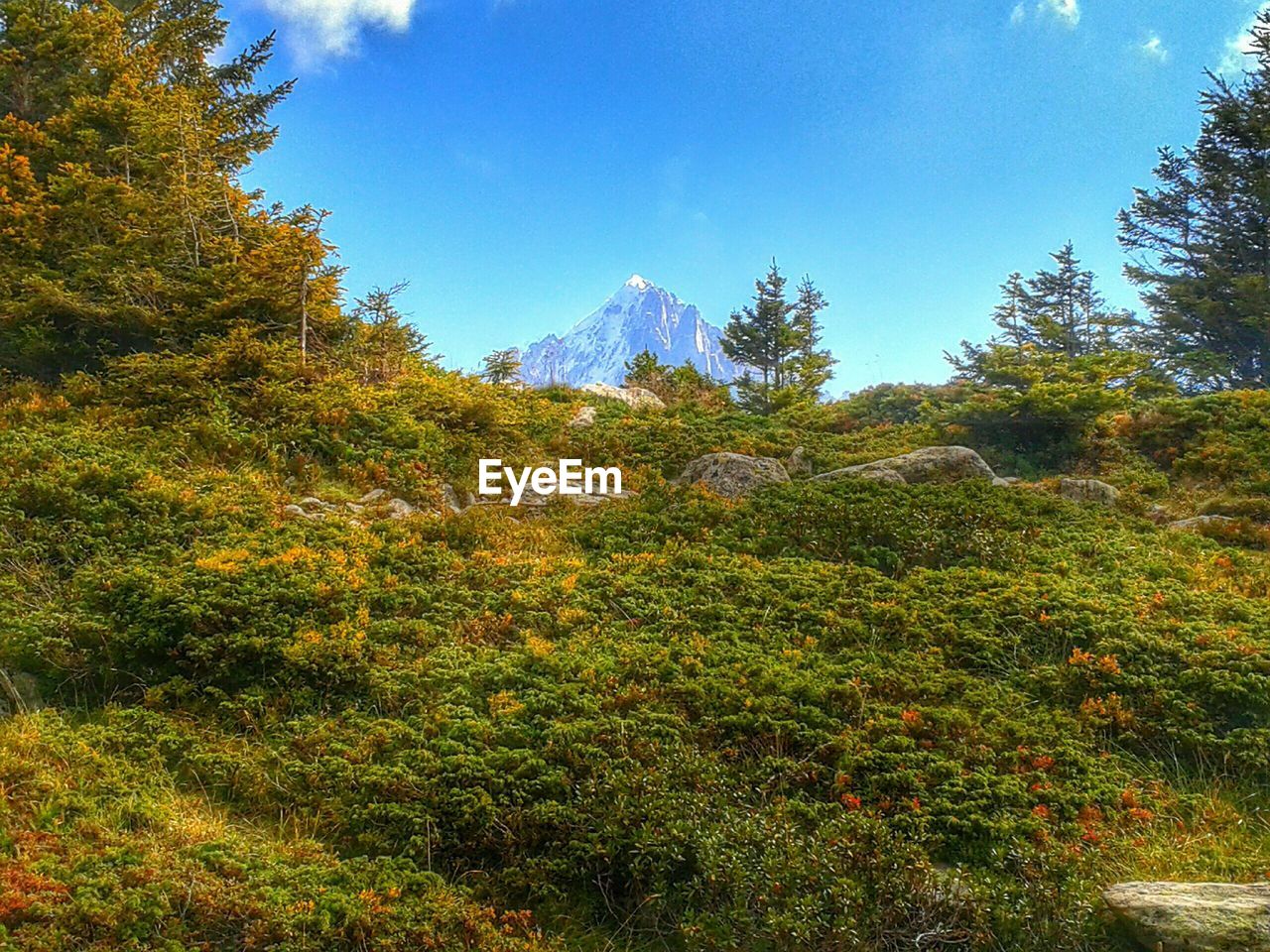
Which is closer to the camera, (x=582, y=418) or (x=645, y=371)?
(x=582, y=418)

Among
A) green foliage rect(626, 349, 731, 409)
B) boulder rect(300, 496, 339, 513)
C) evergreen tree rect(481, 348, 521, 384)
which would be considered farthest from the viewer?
green foliage rect(626, 349, 731, 409)

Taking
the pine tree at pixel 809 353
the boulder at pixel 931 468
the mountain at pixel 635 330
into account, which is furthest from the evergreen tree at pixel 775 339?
the mountain at pixel 635 330

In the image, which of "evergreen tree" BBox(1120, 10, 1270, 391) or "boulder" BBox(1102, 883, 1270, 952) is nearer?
"boulder" BBox(1102, 883, 1270, 952)

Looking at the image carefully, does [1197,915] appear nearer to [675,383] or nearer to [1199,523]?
[1199,523]

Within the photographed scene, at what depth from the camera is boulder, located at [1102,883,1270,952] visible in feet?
11.1

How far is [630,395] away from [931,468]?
29.9 feet

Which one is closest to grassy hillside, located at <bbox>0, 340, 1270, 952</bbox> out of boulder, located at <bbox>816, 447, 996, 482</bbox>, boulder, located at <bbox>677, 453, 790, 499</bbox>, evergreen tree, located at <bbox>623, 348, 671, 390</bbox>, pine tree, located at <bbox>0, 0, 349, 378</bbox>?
boulder, located at <bbox>677, 453, 790, 499</bbox>

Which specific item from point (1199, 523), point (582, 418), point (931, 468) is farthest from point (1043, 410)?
point (582, 418)

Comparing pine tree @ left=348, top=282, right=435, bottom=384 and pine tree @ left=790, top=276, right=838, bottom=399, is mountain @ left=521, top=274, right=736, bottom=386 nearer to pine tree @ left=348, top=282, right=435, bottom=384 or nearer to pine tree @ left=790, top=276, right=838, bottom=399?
pine tree @ left=790, top=276, right=838, bottom=399

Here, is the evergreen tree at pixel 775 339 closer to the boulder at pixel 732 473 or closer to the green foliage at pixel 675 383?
the green foliage at pixel 675 383

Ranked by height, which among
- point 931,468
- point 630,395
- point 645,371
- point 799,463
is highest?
point 645,371

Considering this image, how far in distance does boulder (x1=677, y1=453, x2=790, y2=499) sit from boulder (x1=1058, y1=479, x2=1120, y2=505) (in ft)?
13.5

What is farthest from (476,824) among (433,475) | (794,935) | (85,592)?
(433,475)

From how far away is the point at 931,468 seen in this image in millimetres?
10977
